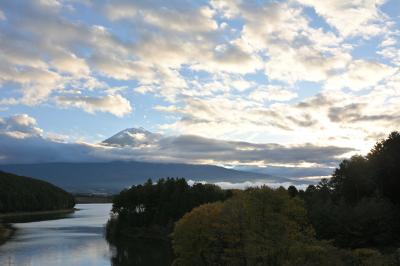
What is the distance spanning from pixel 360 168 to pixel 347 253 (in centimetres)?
5264

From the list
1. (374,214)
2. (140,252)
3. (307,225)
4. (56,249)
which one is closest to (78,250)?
(56,249)

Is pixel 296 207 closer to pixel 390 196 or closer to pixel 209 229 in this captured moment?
pixel 209 229

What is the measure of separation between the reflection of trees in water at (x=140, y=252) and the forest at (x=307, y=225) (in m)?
7.59

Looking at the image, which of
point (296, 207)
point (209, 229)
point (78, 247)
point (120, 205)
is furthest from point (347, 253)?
point (120, 205)

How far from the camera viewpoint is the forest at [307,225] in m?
39.1

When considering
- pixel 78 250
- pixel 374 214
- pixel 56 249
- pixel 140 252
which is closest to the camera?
pixel 374 214

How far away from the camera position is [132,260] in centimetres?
8425

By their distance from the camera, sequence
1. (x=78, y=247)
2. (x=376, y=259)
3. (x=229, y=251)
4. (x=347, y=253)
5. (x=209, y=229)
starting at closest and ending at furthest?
(x=376, y=259), (x=347, y=253), (x=229, y=251), (x=209, y=229), (x=78, y=247)

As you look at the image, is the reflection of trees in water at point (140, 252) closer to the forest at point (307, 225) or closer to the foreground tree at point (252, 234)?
the forest at point (307, 225)

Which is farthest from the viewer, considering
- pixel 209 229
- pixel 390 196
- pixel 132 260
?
pixel 132 260

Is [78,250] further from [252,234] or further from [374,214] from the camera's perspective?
[252,234]

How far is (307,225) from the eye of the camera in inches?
2613

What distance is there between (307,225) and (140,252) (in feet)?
131

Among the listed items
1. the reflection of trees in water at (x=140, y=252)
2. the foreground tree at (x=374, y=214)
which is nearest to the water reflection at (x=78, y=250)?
the reflection of trees in water at (x=140, y=252)
